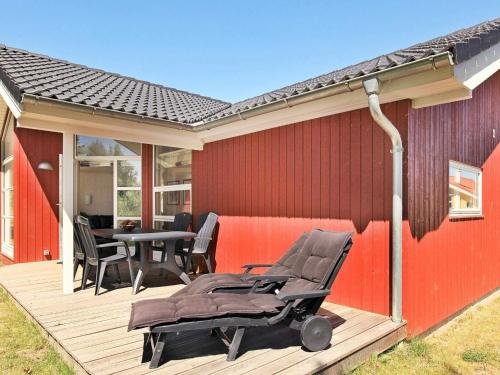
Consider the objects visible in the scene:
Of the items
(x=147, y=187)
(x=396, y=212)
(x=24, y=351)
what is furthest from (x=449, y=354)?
(x=147, y=187)

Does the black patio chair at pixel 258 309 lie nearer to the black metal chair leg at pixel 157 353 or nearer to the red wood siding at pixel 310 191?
the black metal chair leg at pixel 157 353

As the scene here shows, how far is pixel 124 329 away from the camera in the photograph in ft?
10.5

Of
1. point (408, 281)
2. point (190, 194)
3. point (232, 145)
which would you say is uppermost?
point (232, 145)

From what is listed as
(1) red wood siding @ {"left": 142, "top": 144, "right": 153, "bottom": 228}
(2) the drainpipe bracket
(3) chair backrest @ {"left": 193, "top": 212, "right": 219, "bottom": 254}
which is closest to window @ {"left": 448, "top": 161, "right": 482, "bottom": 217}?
(2) the drainpipe bracket

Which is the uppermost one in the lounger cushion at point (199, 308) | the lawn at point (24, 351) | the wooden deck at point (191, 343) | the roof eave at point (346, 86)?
the roof eave at point (346, 86)

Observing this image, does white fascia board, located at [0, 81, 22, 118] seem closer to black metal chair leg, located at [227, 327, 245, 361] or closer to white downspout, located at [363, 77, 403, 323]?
black metal chair leg, located at [227, 327, 245, 361]

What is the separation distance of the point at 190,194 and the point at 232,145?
4.68ft

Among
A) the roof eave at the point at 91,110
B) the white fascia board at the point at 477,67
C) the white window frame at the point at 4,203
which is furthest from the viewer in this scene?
the white window frame at the point at 4,203

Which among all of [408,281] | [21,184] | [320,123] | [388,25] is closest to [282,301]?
[408,281]

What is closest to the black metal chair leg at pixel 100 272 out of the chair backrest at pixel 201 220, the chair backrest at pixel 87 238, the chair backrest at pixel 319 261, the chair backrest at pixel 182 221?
the chair backrest at pixel 87 238

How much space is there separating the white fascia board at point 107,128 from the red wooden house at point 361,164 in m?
0.02

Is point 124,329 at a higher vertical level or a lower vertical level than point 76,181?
lower

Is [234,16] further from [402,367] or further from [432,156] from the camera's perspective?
[402,367]

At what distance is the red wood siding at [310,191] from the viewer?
3561 mm
